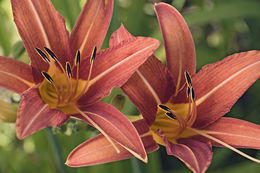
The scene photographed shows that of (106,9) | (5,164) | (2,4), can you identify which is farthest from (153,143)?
(2,4)

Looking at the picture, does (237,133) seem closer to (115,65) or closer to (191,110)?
(191,110)

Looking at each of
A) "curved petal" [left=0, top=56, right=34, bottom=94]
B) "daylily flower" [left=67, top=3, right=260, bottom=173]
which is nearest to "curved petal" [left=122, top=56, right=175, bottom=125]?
"daylily flower" [left=67, top=3, right=260, bottom=173]

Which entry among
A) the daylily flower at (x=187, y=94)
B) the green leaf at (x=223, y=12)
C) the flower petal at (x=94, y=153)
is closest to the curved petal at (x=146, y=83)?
the daylily flower at (x=187, y=94)

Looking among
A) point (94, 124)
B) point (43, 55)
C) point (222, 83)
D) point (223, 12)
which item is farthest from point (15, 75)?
point (223, 12)

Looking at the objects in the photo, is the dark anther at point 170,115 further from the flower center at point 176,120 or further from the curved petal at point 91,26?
the curved petal at point 91,26

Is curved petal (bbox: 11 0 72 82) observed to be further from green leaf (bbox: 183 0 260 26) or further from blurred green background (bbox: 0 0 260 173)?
green leaf (bbox: 183 0 260 26)

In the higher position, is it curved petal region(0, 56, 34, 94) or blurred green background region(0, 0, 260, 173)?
curved petal region(0, 56, 34, 94)

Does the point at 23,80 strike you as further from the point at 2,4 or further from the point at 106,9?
the point at 2,4
